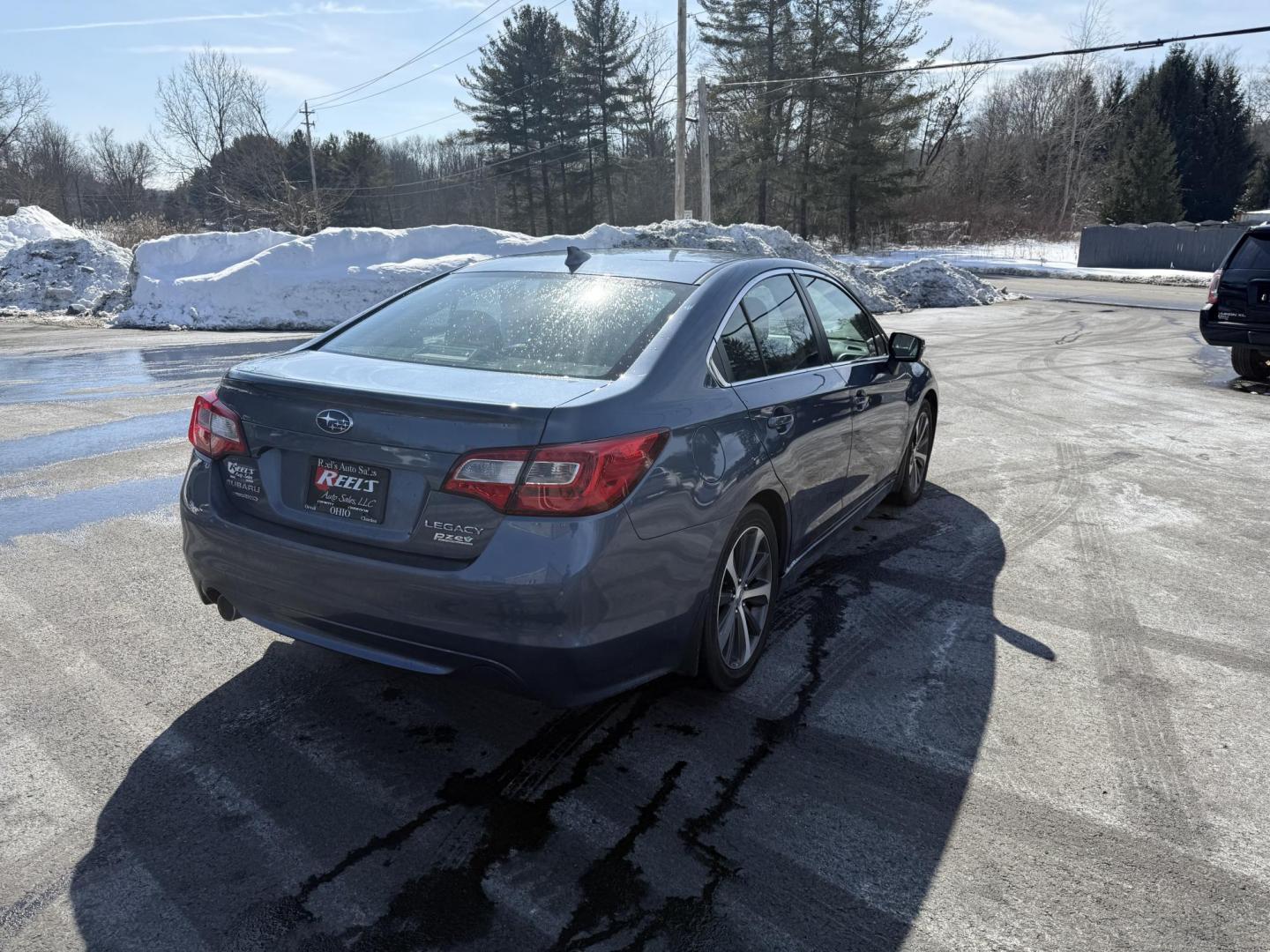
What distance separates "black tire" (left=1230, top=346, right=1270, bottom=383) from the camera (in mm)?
10828

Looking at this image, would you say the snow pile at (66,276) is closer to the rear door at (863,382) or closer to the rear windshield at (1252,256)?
the rear door at (863,382)

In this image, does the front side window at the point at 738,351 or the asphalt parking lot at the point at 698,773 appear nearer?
the asphalt parking lot at the point at 698,773

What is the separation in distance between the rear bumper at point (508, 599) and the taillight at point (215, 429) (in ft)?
0.61

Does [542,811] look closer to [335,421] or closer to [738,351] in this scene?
[335,421]

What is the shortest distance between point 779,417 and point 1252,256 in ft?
31.3

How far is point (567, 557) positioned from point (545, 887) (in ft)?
2.90

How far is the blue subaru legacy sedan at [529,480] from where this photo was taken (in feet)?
8.59

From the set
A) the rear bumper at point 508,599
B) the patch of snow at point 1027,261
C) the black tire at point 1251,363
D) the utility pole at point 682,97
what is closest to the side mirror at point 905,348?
the rear bumper at point 508,599

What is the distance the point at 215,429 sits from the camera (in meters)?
3.14

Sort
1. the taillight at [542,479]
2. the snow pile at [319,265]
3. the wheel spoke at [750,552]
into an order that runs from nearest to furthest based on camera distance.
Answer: the taillight at [542,479]
the wheel spoke at [750,552]
the snow pile at [319,265]

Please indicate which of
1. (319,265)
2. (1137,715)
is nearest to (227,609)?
(1137,715)

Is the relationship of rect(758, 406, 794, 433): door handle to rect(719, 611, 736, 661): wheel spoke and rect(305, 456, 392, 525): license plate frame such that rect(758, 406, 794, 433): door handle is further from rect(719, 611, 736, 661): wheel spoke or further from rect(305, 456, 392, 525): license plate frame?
rect(305, 456, 392, 525): license plate frame

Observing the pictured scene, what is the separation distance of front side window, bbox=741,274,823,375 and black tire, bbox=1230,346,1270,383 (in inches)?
363

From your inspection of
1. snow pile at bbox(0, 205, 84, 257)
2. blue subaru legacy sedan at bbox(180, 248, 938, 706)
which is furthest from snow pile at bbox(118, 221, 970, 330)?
blue subaru legacy sedan at bbox(180, 248, 938, 706)
